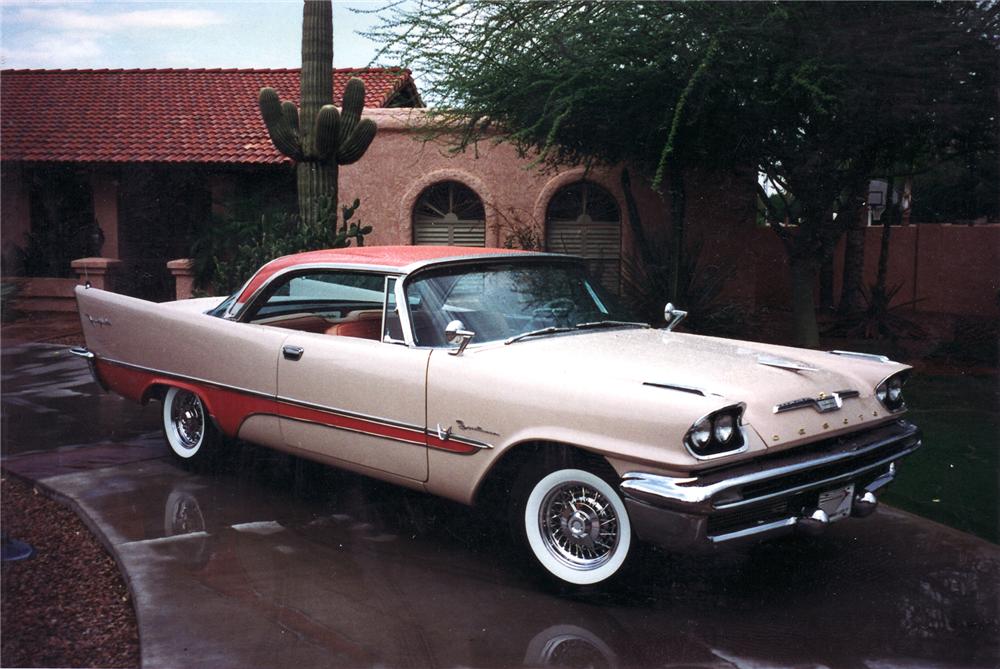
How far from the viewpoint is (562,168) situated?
1347 centimetres

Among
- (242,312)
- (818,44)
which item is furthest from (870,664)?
(818,44)

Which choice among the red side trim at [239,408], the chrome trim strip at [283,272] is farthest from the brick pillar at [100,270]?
the chrome trim strip at [283,272]

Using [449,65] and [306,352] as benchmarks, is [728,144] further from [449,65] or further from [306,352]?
[306,352]

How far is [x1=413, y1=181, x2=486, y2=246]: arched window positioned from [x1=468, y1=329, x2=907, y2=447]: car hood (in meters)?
9.43

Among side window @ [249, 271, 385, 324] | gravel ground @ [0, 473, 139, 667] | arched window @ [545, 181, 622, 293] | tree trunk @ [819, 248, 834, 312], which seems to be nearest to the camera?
gravel ground @ [0, 473, 139, 667]

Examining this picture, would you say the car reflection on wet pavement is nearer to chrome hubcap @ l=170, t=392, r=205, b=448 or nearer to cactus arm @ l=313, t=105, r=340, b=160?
chrome hubcap @ l=170, t=392, r=205, b=448

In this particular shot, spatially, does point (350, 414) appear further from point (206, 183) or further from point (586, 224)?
point (206, 183)

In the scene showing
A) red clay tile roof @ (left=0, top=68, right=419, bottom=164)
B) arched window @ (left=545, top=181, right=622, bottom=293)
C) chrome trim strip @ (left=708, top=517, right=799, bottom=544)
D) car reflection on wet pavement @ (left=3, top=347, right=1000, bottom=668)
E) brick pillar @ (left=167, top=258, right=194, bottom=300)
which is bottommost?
car reflection on wet pavement @ (left=3, top=347, right=1000, bottom=668)

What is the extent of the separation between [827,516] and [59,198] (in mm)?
16291

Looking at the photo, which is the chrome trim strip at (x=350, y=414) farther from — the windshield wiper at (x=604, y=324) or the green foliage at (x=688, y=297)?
the green foliage at (x=688, y=297)

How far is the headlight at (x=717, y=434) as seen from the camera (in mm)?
3488

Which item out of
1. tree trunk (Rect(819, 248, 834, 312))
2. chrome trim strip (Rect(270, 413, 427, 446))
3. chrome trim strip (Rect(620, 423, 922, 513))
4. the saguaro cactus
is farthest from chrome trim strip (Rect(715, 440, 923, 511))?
tree trunk (Rect(819, 248, 834, 312))

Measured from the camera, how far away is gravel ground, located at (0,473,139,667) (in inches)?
129

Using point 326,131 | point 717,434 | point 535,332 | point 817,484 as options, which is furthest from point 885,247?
point 717,434
